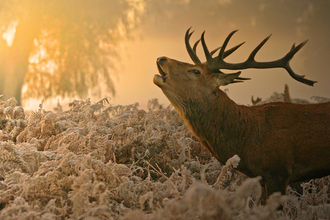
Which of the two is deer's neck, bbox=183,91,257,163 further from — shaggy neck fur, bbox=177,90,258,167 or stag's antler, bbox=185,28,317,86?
stag's antler, bbox=185,28,317,86

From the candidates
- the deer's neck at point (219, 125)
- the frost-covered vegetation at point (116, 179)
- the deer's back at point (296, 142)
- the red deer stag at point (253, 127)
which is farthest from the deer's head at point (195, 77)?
the frost-covered vegetation at point (116, 179)

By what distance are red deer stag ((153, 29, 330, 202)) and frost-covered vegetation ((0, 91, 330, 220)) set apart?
1.19 feet

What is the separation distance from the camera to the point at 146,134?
17.6ft

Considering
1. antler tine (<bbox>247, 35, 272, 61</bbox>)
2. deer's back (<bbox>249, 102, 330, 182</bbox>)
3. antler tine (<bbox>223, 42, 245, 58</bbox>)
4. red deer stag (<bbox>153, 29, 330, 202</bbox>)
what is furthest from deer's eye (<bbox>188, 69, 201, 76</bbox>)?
deer's back (<bbox>249, 102, 330, 182</bbox>)

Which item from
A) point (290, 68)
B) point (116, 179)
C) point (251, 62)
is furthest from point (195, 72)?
point (116, 179)

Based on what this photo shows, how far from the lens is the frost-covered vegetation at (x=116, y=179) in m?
2.20

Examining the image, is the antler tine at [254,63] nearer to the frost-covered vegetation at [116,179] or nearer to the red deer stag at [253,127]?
the red deer stag at [253,127]

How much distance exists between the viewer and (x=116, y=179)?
10.9 ft

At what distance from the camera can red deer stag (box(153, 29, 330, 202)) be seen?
3471mm

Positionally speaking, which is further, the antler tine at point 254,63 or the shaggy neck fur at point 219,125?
the antler tine at point 254,63

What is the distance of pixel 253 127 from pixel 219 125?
0.41m

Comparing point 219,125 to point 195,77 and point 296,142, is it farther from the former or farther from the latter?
point 296,142

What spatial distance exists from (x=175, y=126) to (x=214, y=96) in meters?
2.94

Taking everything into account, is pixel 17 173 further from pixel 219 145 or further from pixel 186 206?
pixel 219 145
